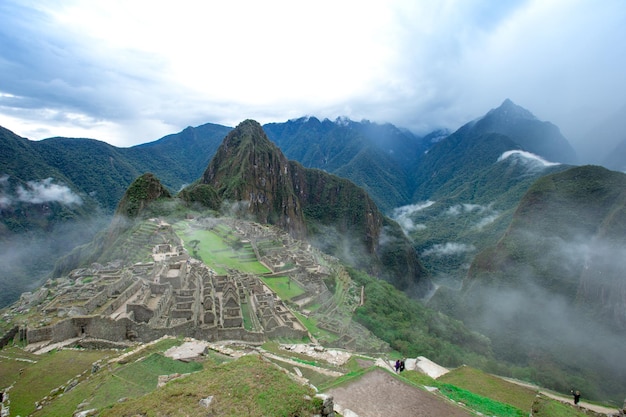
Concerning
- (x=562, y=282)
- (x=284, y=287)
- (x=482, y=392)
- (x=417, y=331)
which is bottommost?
(x=562, y=282)

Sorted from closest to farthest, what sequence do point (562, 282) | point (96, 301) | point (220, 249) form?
point (96, 301)
point (220, 249)
point (562, 282)

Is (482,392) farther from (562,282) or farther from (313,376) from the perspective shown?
(562,282)

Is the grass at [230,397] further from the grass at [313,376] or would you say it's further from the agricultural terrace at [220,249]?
the agricultural terrace at [220,249]

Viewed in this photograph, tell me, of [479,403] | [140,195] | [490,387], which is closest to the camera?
[479,403]

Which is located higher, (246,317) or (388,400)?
(388,400)

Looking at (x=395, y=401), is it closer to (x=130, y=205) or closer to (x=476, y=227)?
(x=130, y=205)

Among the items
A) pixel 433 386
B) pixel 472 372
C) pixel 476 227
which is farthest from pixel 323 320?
pixel 476 227

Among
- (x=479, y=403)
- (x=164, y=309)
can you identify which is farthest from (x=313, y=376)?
(x=164, y=309)

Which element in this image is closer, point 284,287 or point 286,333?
point 286,333

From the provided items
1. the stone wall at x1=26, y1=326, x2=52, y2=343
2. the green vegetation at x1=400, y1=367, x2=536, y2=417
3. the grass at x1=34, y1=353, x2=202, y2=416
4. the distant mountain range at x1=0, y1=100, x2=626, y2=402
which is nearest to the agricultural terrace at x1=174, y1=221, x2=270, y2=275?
the stone wall at x1=26, y1=326, x2=52, y2=343
